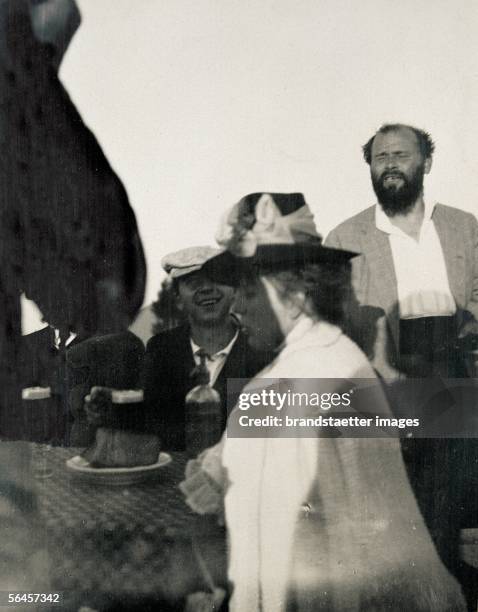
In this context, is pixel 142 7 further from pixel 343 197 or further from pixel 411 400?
pixel 411 400

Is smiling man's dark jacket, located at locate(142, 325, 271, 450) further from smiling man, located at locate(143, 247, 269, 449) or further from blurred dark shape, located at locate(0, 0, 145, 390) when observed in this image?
blurred dark shape, located at locate(0, 0, 145, 390)

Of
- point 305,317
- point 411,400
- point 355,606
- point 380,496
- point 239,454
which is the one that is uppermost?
point 305,317

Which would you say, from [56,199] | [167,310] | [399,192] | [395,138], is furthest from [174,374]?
[395,138]

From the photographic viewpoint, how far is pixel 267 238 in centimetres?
304

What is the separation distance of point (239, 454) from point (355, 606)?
34.7 inches

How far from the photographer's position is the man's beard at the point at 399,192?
3068 millimetres

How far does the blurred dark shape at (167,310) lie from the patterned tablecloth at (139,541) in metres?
0.61

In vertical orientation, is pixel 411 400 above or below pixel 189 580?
above

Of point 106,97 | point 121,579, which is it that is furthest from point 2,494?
point 106,97

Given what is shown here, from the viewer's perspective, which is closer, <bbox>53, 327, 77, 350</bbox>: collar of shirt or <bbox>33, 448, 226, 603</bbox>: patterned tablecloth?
<bbox>33, 448, 226, 603</bbox>: patterned tablecloth

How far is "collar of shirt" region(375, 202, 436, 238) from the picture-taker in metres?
3.08

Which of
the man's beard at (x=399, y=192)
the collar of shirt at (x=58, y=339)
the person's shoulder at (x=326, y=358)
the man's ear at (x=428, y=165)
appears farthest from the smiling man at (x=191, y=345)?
the man's ear at (x=428, y=165)

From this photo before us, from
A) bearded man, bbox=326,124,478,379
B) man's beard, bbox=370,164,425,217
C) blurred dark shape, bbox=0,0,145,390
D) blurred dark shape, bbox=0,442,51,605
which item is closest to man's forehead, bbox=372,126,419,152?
bearded man, bbox=326,124,478,379

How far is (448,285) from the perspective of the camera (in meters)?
3.08
